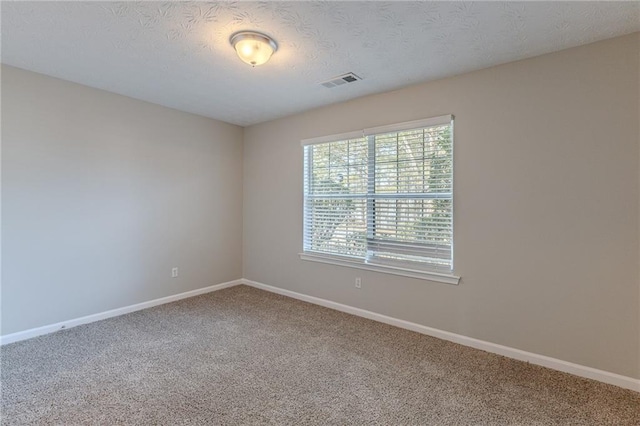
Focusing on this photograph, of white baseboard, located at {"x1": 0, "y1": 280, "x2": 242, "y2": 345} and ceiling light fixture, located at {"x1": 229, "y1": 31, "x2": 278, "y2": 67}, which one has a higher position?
ceiling light fixture, located at {"x1": 229, "y1": 31, "x2": 278, "y2": 67}

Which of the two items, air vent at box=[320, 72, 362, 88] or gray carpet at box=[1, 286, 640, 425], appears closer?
gray carpet at box=[1, 286, 640, 425]

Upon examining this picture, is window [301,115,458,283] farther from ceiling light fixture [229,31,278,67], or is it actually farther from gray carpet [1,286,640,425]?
ceiling light fixture [229,31,278,67]

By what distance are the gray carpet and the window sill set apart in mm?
585

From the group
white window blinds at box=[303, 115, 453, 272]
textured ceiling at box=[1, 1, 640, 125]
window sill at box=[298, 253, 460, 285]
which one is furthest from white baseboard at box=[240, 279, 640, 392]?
textured ceiling at box=[1, 1, 640, 125]

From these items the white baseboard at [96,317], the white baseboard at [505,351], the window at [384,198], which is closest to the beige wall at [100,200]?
the white baseboard at [96,317]

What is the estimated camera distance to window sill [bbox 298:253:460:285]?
118 inches

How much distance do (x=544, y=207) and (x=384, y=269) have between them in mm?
1592

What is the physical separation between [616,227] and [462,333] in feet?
4.86

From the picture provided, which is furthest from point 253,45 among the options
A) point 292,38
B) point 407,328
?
point 407,328

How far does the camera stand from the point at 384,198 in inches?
136

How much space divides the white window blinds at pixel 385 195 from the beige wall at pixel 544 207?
6.2 inches

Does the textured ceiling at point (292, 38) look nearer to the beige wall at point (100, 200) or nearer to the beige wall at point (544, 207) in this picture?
the beige wall at point (544, 207)

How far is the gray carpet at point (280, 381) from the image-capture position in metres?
1.90

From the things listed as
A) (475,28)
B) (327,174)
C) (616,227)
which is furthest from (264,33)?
(616,227)
